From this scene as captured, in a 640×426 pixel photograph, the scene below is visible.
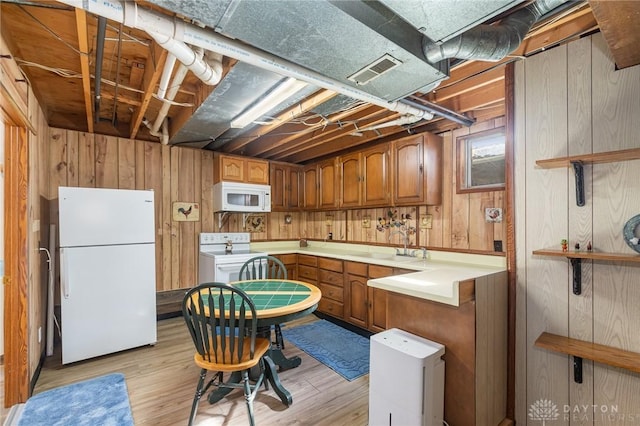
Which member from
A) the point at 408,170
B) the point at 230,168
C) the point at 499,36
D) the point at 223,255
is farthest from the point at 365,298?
the point at 499,36

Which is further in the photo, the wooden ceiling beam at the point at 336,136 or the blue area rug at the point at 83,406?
the wooden ceiling beam at the point at 336,136

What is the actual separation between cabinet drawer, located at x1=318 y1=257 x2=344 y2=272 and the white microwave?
3.73 ft

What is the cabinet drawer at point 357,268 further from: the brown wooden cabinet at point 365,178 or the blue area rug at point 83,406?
the blue area rug at point 83,406

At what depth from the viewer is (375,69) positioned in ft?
5.62

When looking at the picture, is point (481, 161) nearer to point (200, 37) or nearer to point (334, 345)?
point (334, 345)

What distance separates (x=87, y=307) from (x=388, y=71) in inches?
133

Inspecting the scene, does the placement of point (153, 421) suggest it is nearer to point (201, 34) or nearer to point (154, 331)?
point (154, 331)

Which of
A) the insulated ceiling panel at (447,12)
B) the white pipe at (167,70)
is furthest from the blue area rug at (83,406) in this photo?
the insulated ceiling panel at (447,12)

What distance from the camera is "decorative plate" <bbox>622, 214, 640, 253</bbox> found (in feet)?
4.80

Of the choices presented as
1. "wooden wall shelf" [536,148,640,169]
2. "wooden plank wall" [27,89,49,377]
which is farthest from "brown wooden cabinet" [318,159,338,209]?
"wooden plank wall" [27,89,49,377]

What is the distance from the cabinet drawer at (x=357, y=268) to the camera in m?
3.34

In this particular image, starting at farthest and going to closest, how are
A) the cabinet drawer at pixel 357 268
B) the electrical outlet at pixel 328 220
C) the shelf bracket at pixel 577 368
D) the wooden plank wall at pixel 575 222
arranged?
the electrical outlet at pixel 328 220, the cabinet drawer at pixel 357 268, the shelf bracket at pixel 577 368, the wooden plank wall at pixel 575 222

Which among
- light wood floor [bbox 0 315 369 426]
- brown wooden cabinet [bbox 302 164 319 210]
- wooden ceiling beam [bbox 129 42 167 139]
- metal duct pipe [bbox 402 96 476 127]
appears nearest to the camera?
wooden ceiling beam [bbox 129 42 167 139]

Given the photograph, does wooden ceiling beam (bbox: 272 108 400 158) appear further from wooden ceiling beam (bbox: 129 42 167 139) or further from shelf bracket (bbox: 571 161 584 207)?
wooden ceiling beam (bbox: 129 42 167 139)
